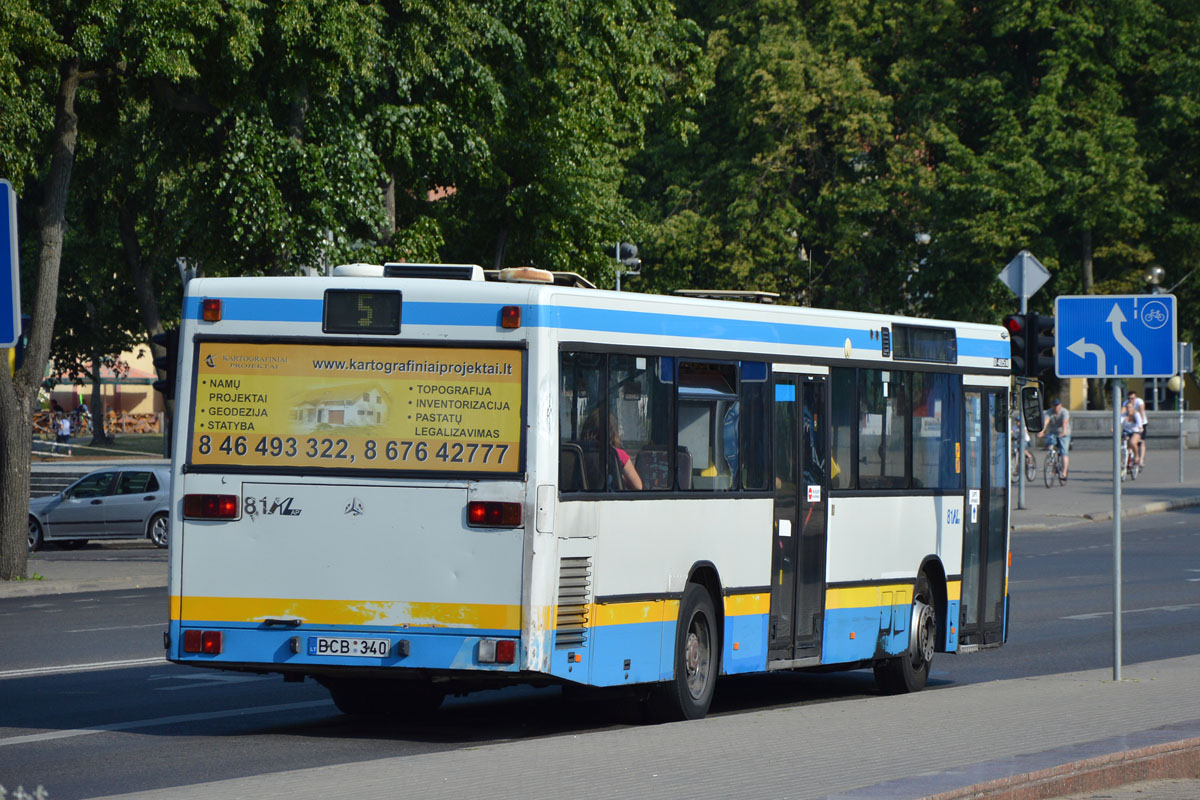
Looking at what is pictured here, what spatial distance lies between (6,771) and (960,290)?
49.4 m

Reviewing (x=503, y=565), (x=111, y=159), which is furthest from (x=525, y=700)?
(x=111, y=159)

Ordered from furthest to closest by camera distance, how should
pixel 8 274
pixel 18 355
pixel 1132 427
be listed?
pixel 1132 427
pixel 18 355
pixel 8 274

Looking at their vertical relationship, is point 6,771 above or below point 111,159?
below

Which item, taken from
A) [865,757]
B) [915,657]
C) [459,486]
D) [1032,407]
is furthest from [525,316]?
[1032,407]

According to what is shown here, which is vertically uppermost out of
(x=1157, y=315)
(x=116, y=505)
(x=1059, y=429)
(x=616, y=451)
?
(x=1059, y=429)

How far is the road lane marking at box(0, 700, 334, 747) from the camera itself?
404 inches

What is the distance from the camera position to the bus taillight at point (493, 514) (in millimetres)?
9883

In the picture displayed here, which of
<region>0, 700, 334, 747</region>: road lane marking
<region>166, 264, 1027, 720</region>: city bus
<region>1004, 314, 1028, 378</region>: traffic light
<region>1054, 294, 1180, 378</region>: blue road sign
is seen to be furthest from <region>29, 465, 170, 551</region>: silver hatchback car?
<region>1054, 294, 1180, 378</region>: blue road sign

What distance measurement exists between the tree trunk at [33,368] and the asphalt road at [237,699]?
1.75 meters

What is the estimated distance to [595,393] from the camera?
34.2 ft

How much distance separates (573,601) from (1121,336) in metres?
4.98

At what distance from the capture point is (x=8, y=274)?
25.6ft

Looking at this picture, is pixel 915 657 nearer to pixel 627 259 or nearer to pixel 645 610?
pixel 645 610

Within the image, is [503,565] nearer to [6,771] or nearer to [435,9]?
[6,771]
